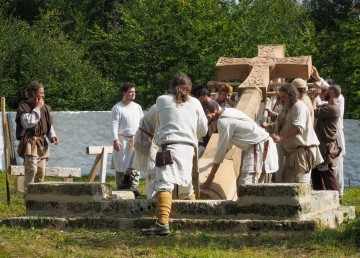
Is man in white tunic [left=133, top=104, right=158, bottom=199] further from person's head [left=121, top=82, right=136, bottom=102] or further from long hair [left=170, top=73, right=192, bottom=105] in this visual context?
person's head [left=121, top=82, right=136, bottom=102]

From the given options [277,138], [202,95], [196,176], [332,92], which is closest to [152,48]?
[202,95]

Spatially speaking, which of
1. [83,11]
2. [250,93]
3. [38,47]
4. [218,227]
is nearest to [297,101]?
[250,93]

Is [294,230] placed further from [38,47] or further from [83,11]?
[83,11]

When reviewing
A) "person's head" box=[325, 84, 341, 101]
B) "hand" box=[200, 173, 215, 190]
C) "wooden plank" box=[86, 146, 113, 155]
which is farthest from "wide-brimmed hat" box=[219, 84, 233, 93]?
"hand" box=[200, 173, 215, 190]

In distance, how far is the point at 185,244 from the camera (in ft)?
30.3

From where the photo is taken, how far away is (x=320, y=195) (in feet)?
34.4

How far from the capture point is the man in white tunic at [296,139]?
12086 millimetres

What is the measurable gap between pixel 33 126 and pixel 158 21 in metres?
10.9

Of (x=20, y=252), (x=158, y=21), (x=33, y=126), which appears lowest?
(x=20, y=252)

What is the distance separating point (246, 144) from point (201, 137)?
0.51 meters

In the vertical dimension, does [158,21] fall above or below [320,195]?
above

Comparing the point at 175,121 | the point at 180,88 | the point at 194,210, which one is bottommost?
the point at 194,210

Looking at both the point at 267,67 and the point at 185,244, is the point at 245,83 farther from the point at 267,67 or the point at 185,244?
the point at 185,244

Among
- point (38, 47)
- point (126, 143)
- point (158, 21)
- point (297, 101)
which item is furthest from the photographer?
point (38, 47)
